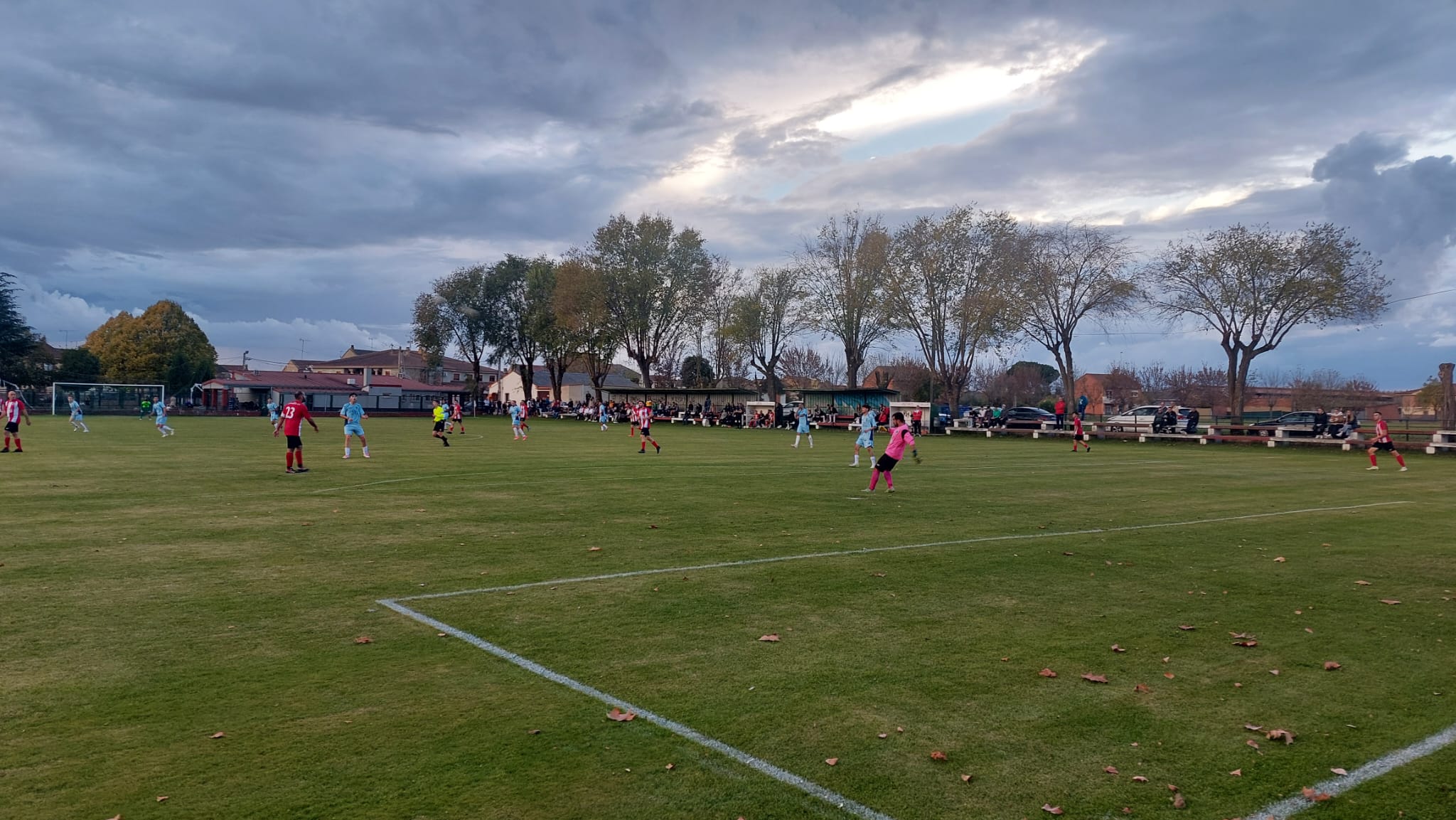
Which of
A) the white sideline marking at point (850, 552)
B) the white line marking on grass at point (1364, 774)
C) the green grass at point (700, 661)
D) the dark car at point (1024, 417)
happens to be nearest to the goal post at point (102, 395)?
the dark car at point (1024, 417)

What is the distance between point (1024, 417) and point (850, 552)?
58851mm

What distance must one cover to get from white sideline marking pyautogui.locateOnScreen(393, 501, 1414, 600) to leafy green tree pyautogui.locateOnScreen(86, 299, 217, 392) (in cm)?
9349

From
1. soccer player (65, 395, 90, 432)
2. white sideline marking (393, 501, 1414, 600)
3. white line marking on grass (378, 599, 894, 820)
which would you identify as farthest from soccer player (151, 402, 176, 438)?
white line marking on grass (378, 599, 894, 820)

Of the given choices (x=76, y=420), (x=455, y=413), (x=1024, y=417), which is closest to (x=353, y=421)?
(x=455, y=413)

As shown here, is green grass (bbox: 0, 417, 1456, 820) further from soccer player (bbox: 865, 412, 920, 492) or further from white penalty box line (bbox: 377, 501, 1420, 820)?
soccer player (bbox: 865, 412, 920, 492)

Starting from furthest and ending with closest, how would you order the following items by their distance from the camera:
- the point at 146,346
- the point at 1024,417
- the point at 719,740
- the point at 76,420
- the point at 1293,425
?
1. the point at 146,346
2. the point at 1024,417
3. the point at 1293,425
4. the point at 76,420
5. the point at 719,740

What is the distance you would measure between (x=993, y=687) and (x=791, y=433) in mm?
48358

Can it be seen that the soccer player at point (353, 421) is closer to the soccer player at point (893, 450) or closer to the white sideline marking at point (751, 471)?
the white sideline marking at point (751, 471)

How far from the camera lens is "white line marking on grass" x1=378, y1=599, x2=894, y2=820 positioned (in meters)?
4.30

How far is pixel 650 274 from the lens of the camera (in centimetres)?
7175

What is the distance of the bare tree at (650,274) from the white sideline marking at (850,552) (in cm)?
5965

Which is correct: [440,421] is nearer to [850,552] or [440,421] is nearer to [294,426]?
[294,426]

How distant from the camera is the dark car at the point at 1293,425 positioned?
41094 millimetres

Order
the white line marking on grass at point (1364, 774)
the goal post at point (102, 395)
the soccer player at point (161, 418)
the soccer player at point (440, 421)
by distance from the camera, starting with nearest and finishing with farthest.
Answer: the white line marking on grass at point (1364, 774)
the soccer player at point (440, 421)
the soccer player at point (161, 418)
the goal post at point (102, 395)
